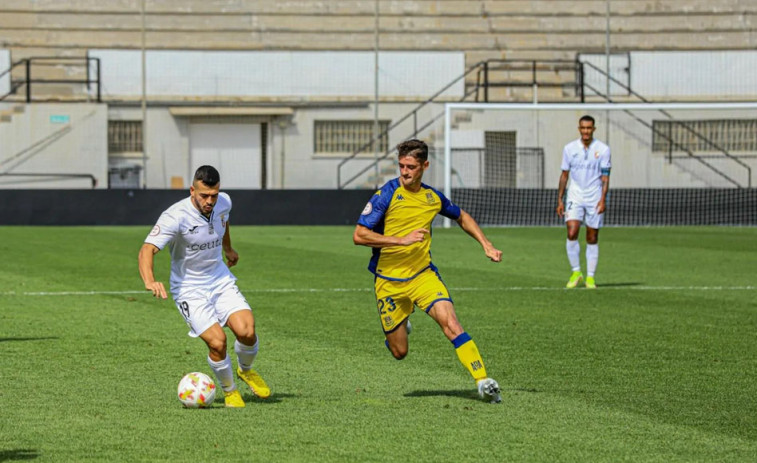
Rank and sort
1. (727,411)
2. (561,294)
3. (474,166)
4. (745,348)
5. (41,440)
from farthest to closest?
(474,166) → (561,294) → (745,348) → (727,411) → (41,440)

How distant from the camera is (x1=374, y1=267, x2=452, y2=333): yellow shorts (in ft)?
26.3

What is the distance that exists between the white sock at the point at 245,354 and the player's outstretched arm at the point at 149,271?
2.62ft

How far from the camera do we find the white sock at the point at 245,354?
7809 mm

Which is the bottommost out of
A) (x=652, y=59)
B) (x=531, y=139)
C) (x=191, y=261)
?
(x=191, y=261)

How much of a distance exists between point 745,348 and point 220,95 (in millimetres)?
27697

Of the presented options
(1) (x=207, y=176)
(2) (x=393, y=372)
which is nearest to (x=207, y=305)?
(1) (x=207, y=176)

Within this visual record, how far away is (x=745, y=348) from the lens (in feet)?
33.2

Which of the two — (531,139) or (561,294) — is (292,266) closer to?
(561,294)

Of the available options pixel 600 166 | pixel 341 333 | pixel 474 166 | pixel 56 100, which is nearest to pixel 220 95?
pixel 56 100

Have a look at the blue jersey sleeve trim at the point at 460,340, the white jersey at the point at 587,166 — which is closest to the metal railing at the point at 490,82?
the white jersey at the point at 587,166

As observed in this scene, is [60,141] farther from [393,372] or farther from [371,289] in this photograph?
[393,372]

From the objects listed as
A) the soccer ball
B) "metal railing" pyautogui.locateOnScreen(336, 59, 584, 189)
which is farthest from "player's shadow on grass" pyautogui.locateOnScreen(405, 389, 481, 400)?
"metal railing" pyautogui.locateOnScreen(336, 59, 584, 189)

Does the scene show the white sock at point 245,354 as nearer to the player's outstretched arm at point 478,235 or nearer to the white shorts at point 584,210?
the player's outstretched arm at point 478,235

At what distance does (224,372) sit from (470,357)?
1.55 metres
